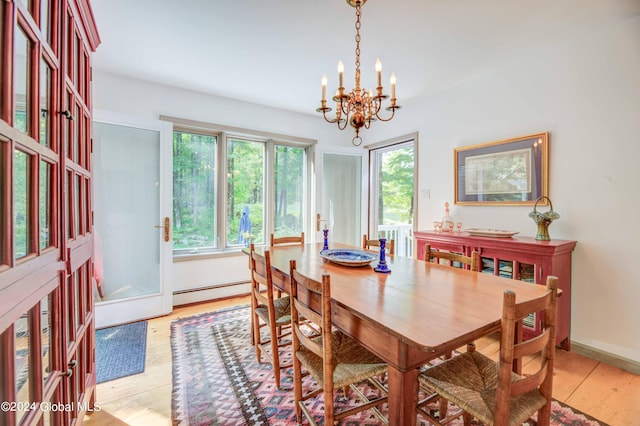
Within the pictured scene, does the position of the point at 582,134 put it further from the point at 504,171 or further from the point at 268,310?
the point at 268,310

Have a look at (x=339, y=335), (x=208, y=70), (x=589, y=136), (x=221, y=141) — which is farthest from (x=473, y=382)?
(x=221, y=141)

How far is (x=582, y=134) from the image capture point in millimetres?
2332

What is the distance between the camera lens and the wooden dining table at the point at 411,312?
100 cm

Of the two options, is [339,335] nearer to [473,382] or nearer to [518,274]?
[473,382]

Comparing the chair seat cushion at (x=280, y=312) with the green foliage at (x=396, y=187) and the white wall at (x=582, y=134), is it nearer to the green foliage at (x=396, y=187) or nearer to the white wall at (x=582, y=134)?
the white wall at (x=582, y=134)

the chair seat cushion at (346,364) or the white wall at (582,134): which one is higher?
the white wall at (582,134)

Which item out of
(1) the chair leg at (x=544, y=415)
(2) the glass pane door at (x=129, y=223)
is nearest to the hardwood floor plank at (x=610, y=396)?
(1) the chair leg at (x=544, y=415)

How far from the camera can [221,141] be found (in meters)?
3.71

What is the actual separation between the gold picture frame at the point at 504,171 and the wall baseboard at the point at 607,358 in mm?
1258

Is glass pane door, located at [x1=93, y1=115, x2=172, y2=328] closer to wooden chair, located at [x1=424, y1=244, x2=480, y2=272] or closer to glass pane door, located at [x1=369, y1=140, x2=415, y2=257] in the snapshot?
wooden chair, located at [x1=424, y1=244, x2=480, y2=272]

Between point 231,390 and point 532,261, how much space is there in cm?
244

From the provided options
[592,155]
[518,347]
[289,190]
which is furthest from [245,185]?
[592,155]

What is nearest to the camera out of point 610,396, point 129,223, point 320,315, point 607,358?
point 320,315

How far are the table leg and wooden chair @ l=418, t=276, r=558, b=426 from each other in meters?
0.21
